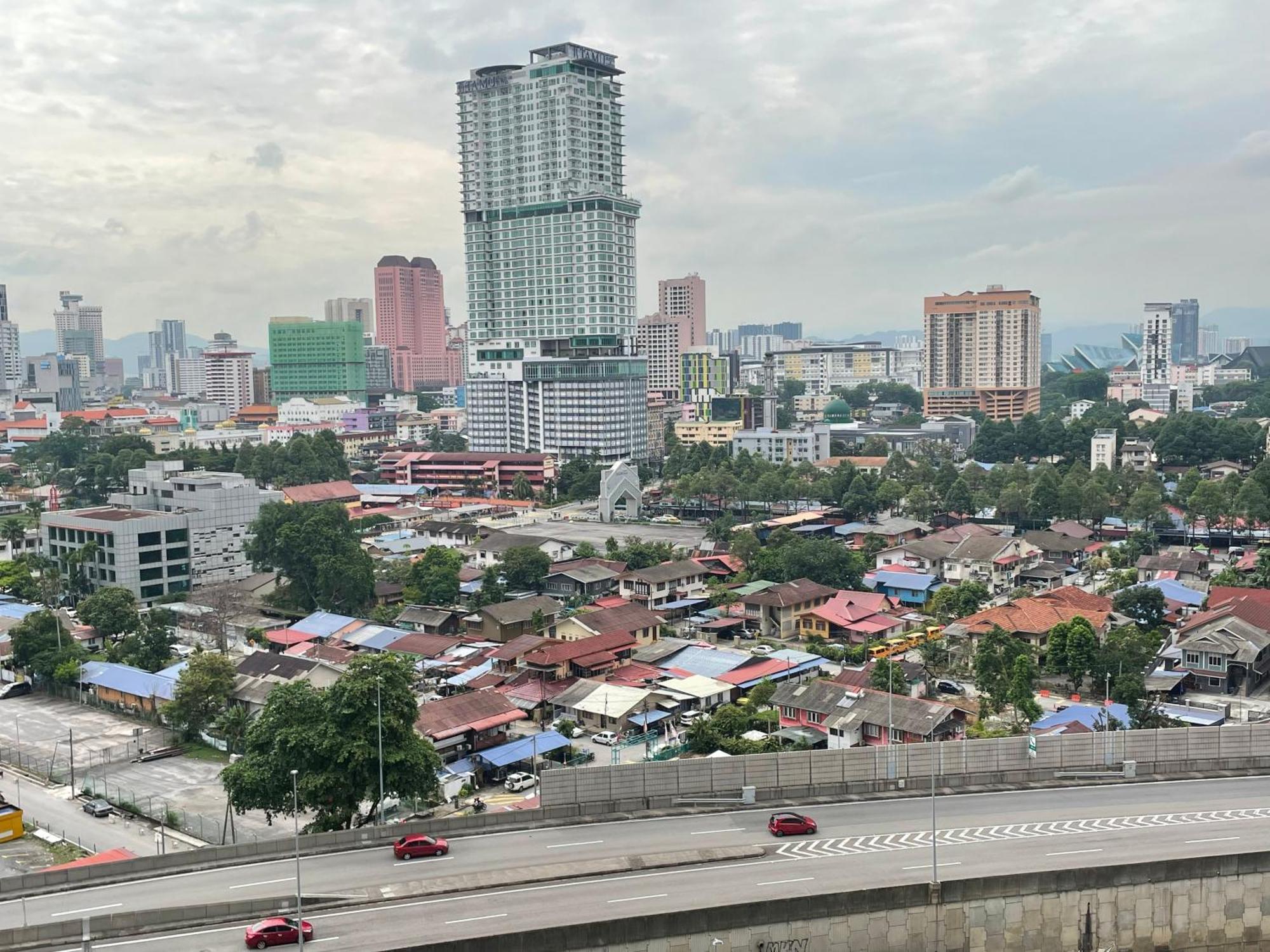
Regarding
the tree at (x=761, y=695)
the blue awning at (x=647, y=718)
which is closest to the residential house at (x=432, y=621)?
the blue awning at (x=647, y=718)

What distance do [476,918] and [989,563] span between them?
2657 centimetres

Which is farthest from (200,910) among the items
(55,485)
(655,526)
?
(55,485)

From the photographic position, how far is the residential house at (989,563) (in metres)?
34.0

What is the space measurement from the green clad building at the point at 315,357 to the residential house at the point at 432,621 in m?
85.1

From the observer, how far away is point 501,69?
67875 mm

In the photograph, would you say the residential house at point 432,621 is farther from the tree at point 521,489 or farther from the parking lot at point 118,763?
the tree at point 521,489

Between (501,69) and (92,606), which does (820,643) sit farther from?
(501,69)

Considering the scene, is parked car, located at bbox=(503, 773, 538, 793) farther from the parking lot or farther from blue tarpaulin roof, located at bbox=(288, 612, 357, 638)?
blue tarpaulin roof, located at bbox=(288, 612, 357, 638)

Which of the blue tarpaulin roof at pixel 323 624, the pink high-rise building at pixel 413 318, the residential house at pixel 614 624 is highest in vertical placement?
the pink high-rise building at pixel 413 318

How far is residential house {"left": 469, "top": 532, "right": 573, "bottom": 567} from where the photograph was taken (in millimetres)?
38062

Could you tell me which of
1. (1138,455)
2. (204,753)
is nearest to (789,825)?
(204,753)

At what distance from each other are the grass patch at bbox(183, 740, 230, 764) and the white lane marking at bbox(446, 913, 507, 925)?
12.0 meters

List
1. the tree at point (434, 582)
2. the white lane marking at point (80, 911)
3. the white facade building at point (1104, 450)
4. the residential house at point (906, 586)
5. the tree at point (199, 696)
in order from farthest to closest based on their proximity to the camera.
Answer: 1. the white facade building at point (1104, 450)
2. the residential house at point (906, 586)
3. the tree at point (434, 582)
4. the tree at point (199, 696)
5. the white lane marking at point (80, 911)

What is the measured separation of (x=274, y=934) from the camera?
1009 centimetres
